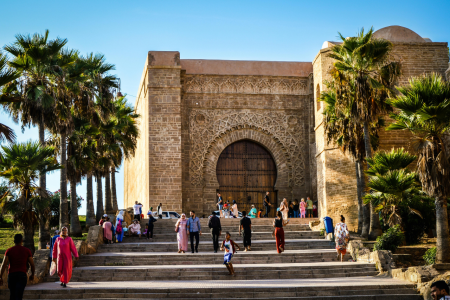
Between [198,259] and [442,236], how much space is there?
5866 millimetres

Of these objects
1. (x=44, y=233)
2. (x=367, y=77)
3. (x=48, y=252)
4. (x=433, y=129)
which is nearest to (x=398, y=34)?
(x=367, y=77)

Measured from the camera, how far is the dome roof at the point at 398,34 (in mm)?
21844

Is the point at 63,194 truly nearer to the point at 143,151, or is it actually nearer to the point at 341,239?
the point at 143,151

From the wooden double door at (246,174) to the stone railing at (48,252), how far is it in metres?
9.39

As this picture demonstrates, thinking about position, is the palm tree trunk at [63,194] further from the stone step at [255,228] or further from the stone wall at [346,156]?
the stone wall at [346,156]

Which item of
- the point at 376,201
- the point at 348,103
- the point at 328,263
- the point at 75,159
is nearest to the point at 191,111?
the point at 75,159

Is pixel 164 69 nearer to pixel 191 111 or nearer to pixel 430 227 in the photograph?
pixel 191 111

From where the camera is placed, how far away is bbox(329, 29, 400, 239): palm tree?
17.1 metres

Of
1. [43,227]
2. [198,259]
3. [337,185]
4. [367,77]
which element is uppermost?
[367,77]

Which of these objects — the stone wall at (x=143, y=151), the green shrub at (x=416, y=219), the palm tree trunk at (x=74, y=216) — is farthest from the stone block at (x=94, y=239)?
the green shrub at (x=416, y=219)

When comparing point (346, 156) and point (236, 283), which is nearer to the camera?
point (236, 283)

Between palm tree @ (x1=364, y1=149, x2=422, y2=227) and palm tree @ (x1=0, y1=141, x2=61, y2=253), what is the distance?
31.2ft

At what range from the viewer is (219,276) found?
12000 mm

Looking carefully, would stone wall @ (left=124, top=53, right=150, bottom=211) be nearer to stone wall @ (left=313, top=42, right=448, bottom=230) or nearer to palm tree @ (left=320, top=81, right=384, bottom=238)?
stone wall @ (left=313, top=42, right=448, bottom=230)
